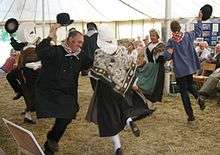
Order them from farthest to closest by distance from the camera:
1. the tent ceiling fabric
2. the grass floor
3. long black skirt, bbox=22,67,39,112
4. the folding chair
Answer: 1. the tent ceiling fabric
2. long black skirt, bbox=22,67,39,112
3. the grass floor
4. the folding chair

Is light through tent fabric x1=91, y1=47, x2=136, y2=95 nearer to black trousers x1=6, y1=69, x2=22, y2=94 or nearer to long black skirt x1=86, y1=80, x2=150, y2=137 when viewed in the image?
long black skirt x1=86, y1=80, x2=150, y2=137

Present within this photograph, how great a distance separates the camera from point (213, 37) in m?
15.5

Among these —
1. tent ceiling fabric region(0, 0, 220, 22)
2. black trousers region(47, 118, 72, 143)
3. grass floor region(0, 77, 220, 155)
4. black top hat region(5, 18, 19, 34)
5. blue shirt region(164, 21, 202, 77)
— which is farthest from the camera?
tent ceiling fabric region(0, 0, 220, 22)

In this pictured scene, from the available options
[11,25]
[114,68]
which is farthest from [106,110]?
[11,25]

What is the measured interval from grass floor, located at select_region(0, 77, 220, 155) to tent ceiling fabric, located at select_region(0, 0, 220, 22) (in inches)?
128

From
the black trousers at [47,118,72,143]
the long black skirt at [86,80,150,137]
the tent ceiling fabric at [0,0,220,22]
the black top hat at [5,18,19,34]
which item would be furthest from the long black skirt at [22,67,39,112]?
the tent ceiling fabric at [0,0,220,22]

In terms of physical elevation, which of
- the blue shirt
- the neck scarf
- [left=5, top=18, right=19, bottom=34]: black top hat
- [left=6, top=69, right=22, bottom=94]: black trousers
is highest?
[left=5, top=18, right=19, bottom=34]: black top hat

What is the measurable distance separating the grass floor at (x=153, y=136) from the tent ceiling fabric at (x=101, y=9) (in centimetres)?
325

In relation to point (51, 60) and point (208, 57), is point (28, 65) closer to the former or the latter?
point (51, 60)

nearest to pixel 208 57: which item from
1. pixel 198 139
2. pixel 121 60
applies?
pixel 198 139

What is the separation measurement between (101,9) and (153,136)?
777 cm

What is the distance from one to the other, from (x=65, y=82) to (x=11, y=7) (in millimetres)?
8820

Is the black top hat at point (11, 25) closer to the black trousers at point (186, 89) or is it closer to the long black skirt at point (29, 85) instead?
the long black skirt at point (29, 85)

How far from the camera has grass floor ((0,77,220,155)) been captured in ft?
17.4
